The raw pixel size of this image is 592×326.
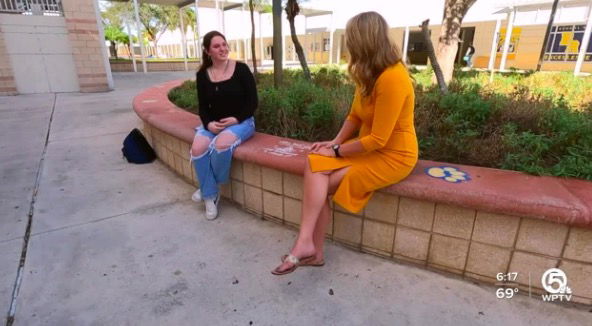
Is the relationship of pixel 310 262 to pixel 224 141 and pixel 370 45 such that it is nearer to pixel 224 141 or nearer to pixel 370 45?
pixel 224 141

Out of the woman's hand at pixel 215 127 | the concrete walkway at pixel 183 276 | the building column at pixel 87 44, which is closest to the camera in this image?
the concrete walkway at pixel 183 276

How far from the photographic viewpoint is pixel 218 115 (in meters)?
3.06

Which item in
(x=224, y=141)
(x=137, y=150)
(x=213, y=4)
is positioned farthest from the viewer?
(x=213, y=4)

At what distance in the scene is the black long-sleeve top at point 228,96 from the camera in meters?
3.03

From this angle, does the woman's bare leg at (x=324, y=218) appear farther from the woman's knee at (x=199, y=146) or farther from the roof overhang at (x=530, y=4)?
the roof overhang at (x=530, y=4)

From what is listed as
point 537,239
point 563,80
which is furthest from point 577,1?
point 537,239

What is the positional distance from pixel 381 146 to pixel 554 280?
119cm

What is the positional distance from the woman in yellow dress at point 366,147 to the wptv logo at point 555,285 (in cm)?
92

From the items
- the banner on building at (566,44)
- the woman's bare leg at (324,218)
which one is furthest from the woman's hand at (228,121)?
the banner on building at (566,44)

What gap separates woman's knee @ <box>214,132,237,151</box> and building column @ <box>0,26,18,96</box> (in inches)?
381

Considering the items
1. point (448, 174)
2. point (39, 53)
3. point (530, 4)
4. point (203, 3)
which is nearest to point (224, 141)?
point (448, 174)

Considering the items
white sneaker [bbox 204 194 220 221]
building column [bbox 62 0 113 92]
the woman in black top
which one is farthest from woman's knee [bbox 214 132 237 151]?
building column [bbox 62 0 113 92]

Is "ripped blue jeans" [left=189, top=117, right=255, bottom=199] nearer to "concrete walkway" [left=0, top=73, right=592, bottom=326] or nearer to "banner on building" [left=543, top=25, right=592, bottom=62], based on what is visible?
"concrete walkway" [left=0, top=73, right=592, bottom=326]

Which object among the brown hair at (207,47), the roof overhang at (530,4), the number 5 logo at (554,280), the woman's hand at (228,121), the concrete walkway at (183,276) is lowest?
the concrete walkway at (183,276)
